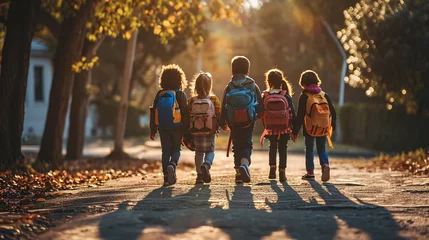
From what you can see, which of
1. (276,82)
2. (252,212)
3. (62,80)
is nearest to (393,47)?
(62,80)

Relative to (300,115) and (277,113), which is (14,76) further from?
(300,115)

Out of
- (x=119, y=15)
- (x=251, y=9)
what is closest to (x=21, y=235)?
(x=119, y=15)

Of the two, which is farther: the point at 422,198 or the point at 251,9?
the point at 251,9

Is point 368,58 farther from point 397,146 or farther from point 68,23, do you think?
point 68,23

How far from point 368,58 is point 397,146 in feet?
22.6

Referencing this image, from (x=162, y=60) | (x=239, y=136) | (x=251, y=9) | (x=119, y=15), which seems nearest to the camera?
(x=239, y=136)

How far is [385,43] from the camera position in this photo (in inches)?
913

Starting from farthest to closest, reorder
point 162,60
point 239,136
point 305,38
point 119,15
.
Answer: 1. point 305,38
2. point 162,60
3. point 119,15
4. point 239,136

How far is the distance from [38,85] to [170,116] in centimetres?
3742

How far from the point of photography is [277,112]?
11.3 metres

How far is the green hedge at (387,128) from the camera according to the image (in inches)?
1121

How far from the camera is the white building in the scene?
152 feet

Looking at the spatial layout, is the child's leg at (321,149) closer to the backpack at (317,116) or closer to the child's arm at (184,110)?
the backpack at (317,116)

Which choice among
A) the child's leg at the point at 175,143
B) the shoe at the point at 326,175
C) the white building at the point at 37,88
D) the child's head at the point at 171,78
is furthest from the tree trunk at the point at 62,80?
the white building at the point at 37,88
